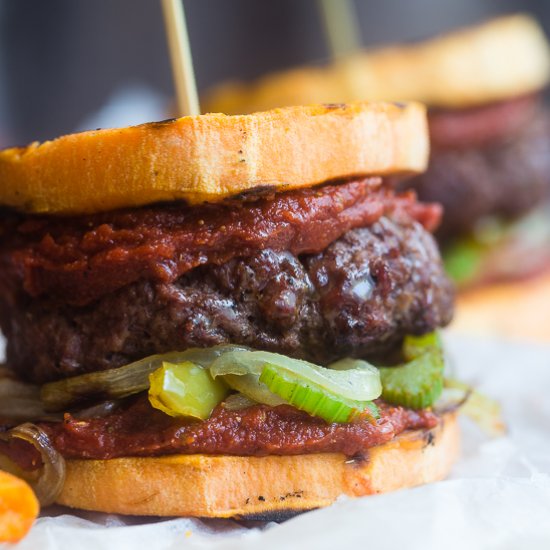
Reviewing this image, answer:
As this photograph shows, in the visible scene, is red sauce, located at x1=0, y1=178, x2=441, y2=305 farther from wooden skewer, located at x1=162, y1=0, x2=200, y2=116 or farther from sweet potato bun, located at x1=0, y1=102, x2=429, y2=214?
wooden skewer, located at x1=162, y1=0, x2=200, y2=116

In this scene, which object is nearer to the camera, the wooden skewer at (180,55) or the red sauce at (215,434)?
the red sauce at (215,434)

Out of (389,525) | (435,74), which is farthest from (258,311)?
(435,74)

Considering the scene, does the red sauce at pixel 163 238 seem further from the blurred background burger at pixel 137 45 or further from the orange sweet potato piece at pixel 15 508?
the blurred background burger at pixel 137 45

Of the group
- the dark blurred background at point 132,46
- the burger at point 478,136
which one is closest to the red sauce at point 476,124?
the burger at point 478,136

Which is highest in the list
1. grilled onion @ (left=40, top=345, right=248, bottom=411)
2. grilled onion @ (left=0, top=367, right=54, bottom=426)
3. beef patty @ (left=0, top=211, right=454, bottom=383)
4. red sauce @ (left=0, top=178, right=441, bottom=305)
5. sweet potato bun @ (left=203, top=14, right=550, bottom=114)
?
sweet potato bun @ (left=203, top=14, right=550, bottom=114)

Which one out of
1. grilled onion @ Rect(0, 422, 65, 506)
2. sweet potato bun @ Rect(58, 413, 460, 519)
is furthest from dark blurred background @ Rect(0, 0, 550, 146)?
sweet potato bun @ Rect(58, 413, 460, 519)

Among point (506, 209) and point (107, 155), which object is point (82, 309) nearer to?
point (107, 155)

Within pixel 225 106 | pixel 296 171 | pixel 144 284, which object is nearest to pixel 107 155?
pixel 144 284
